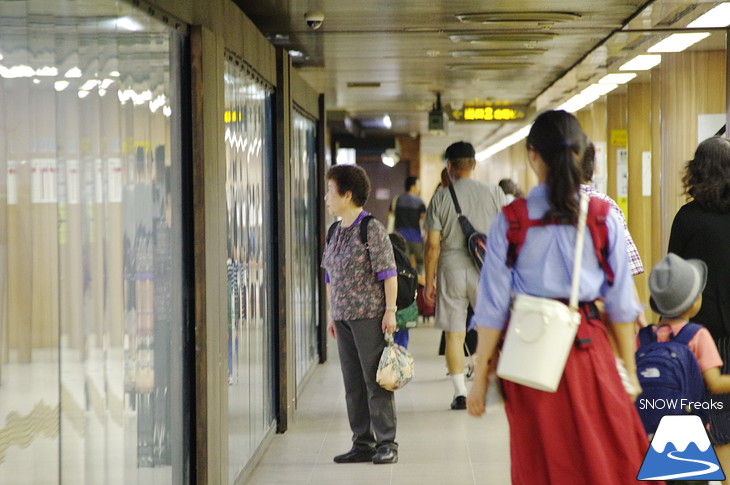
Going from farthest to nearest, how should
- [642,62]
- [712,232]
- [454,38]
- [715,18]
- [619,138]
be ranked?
[619,138], [642,62], [454,38], [715,18], [712,232]

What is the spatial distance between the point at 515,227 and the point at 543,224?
0.28ft

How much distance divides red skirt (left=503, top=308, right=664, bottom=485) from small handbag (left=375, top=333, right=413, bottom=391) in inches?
103

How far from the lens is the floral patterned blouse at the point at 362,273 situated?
5.84m

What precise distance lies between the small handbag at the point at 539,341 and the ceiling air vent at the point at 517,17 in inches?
173

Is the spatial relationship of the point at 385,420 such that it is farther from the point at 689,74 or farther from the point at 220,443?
the point at 689,74

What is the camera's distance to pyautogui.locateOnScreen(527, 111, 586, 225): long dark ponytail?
10.4ft

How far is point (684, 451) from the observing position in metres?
4.20

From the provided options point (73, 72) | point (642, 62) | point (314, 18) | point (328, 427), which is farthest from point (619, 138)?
point (73, 72)

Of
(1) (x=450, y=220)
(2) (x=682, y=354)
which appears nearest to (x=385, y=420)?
(1) (x=450, y=220)

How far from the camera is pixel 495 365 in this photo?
3273mm

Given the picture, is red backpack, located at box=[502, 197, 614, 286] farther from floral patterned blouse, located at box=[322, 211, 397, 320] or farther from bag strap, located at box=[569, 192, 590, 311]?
floral patterned blouse, located at box=[322, 211, 397, 320]

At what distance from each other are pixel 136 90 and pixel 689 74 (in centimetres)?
708

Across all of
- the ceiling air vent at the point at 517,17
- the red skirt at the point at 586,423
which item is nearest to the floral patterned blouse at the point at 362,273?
the ceiling air vent at the point at 517,17

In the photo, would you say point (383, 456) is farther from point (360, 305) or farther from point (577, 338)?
point (577, 338)
